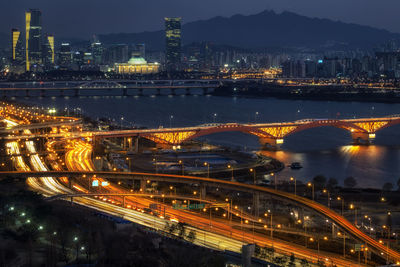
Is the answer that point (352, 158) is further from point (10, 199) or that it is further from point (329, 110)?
point (329, 110)

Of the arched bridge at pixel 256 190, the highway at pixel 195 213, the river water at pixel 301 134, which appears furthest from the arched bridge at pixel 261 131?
the arched bridge at pixel 256 190

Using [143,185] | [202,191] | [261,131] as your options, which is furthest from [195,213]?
[261,131]

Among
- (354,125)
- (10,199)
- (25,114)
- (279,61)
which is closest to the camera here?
(10,199)

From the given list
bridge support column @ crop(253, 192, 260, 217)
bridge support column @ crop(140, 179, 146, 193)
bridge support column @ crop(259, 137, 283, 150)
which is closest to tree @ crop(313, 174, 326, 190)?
bridge support column @ crop(253, 192, 260, 217)

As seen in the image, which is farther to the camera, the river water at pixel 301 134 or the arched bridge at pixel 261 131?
the arched bridge at pixel 261 131

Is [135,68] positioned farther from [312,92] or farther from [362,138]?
[362,138]

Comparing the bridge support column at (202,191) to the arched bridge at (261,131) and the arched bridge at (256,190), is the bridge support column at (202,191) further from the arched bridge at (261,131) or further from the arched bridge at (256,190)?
the arched bridge at (261,131)

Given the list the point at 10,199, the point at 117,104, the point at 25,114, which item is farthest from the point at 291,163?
the point at 117,104
